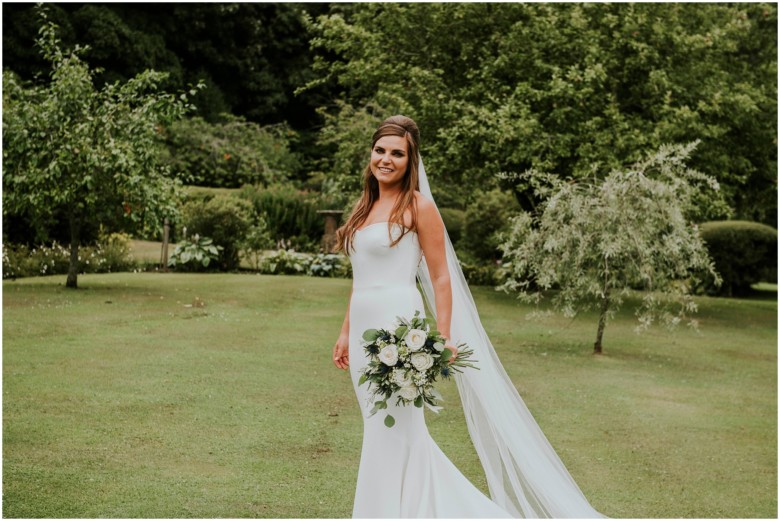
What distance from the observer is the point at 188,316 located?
553 inches

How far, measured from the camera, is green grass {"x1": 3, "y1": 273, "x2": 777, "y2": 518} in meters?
6.34

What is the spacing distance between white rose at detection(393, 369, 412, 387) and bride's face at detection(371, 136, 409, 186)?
1.05 m

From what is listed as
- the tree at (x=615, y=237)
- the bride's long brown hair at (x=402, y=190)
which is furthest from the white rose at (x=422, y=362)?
the tree at (x=615, y=237)

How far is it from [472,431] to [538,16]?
1454cm

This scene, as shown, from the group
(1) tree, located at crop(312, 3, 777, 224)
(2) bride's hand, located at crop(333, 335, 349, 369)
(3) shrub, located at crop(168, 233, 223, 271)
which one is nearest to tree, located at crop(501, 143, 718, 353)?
(1) tree, located at crop(312, 3, 777, 224)

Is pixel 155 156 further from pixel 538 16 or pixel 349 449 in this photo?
pixel 349 449

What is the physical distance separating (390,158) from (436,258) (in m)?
0.58

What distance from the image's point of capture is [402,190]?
490 centimetres

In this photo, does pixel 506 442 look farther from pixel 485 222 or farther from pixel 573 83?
pixel 485 222

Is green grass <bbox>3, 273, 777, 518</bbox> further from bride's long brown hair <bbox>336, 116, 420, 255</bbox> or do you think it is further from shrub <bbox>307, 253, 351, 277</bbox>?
shrub <bbox>307, 253, 351, 277</bbox>

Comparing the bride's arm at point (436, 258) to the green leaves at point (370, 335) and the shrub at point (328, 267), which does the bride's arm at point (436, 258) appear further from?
the shrub at point (328, 267)

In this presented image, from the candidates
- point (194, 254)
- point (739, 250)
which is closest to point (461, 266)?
point (194, 254)

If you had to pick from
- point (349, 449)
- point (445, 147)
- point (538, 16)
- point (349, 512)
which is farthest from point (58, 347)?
point (538, 16)

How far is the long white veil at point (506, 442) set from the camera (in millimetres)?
5184
